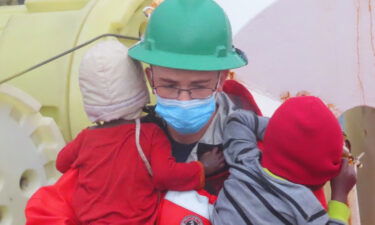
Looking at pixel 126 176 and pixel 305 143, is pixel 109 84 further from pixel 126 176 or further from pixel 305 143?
pixel 305 143

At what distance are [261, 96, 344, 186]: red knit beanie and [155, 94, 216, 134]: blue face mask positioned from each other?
0.19 m

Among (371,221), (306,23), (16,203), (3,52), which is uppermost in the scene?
(306,23)

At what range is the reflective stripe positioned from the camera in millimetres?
1322

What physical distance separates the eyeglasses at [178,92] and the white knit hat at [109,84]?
3.4 inches

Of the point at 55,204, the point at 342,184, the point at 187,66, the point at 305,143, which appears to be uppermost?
the point at 187,66

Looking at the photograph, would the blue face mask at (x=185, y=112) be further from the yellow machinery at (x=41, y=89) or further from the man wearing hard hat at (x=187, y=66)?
the yellow machinery at (x=41, y=89)

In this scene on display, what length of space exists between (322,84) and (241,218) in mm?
866

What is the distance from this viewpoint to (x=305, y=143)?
1.16 metres

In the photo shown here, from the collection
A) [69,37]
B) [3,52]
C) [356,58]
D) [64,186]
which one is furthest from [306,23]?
[3,52]

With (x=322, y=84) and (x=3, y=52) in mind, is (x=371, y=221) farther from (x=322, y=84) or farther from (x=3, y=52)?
(x=3, y=52)

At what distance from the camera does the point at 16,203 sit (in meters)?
1.80

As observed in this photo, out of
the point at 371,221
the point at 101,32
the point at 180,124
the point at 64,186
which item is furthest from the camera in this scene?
the point at 371,221

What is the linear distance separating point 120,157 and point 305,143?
0.48m

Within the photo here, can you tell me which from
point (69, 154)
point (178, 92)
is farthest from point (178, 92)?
point (69, 154)
